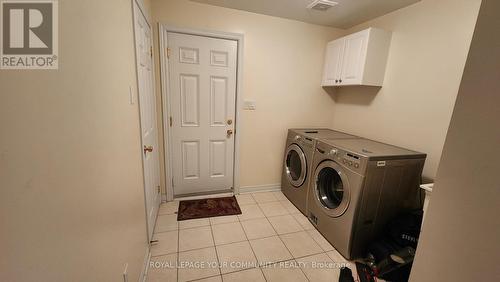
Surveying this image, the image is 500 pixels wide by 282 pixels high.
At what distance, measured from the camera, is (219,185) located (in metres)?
2.74

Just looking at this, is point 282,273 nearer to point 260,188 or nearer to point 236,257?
point 236,257

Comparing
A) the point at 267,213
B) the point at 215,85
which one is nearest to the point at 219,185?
the point at 267,213

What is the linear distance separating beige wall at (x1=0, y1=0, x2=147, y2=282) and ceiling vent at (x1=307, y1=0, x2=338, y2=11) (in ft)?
5.78

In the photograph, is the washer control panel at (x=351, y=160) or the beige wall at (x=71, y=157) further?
the washer control panel at (x=351, y=160)

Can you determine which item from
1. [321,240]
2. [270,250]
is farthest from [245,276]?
[321,240]

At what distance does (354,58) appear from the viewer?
2.25m

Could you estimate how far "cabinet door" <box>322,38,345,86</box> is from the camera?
Result: 247 centimetres

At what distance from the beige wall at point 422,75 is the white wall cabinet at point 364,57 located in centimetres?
9

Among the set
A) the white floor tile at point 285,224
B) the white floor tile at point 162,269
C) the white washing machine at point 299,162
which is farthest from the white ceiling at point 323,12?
the white floor tile at point 162,269

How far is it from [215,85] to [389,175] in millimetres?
1983

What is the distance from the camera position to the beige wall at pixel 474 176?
54 centimetres

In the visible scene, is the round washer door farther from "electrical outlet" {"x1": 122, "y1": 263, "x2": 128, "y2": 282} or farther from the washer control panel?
"electrical outlet" {"x1": 122, "y1": 263, "x2": 128, "y2": 282}

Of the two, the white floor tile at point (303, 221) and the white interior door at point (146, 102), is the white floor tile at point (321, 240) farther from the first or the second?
the white interior door at point (146, 102)

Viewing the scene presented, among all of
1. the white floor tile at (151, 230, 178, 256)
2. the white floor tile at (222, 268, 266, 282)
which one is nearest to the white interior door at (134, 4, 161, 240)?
the white floor tile at (151, 230, 178, 256)
